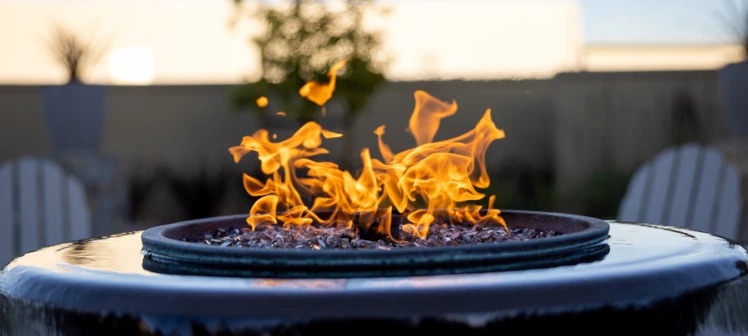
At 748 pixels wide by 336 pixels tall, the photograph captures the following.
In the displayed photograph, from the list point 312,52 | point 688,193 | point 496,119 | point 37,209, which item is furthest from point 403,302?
point 496,119

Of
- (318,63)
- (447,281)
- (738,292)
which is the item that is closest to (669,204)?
(738,292)

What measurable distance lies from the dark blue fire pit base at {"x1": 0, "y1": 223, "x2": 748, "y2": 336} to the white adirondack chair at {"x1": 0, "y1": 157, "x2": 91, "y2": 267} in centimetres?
201

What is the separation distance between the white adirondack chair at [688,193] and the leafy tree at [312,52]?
6198mm

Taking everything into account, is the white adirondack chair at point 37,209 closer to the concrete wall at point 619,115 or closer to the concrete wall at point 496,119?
the concrete wall at point 496,119

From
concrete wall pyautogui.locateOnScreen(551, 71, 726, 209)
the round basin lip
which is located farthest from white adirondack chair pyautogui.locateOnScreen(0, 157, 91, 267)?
concrete wall pyautogui.locateOnScreen(551, 71, 726, 209)

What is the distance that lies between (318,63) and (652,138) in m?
3.69

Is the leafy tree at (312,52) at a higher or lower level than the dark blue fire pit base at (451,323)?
higher

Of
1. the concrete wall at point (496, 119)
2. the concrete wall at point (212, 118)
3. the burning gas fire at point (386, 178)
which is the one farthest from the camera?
the concrete wall at point (212, 118)

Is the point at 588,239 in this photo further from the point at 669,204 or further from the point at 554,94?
the point at 554,94

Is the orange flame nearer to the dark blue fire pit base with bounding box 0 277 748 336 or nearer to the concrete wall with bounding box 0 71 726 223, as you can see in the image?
the dark blue fire pit base with bounding box 0 277 748 336

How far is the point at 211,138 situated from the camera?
10.7 meters

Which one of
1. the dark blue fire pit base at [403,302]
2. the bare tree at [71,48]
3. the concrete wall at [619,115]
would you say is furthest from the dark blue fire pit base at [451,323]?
the concrete wall at [619,115]

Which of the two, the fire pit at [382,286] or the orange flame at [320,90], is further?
the orange flame at [320,90]

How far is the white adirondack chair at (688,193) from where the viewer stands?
10.4ft
